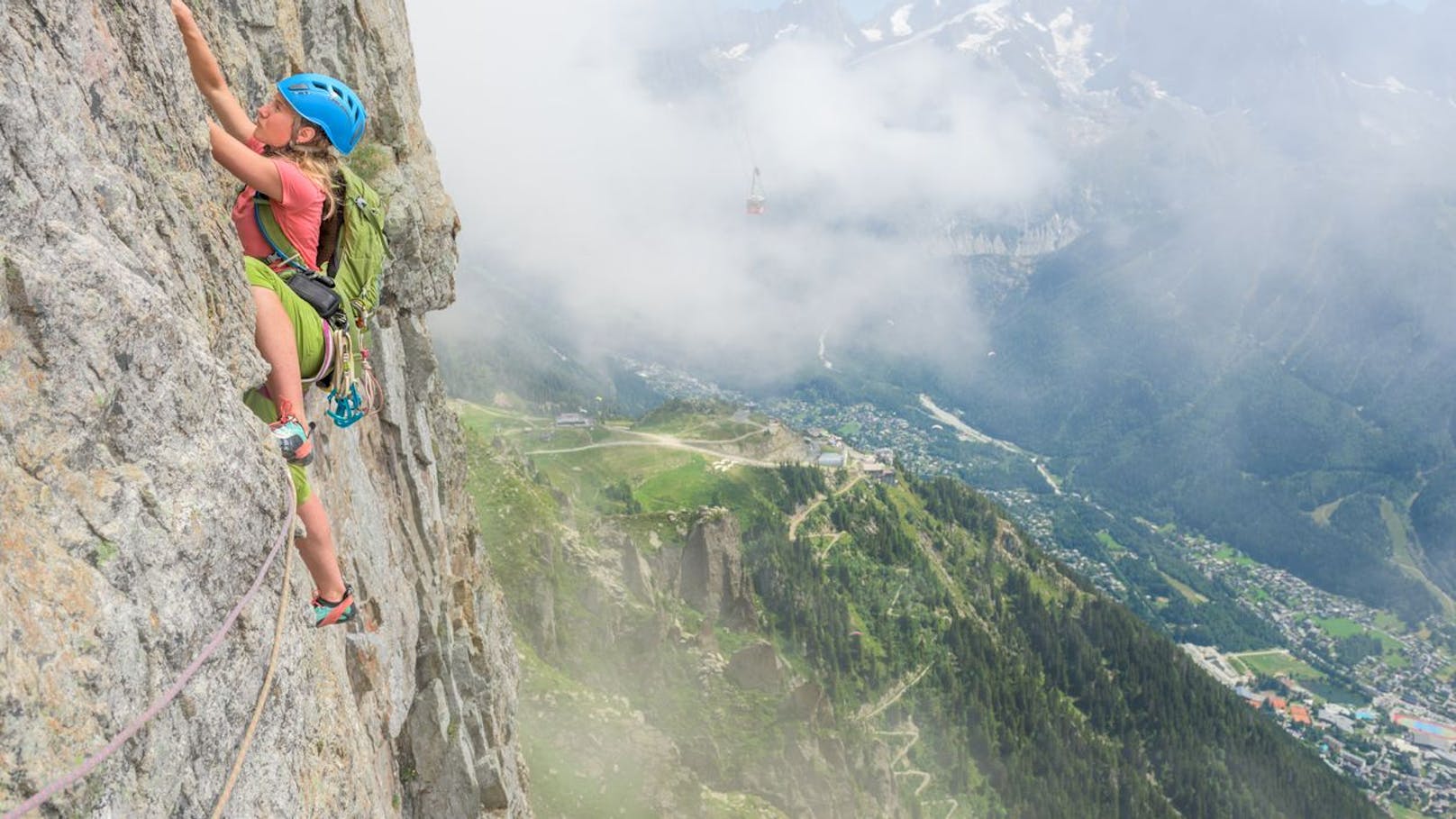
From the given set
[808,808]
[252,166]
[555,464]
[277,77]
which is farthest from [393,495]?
[555,464]

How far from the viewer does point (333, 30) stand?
21766 millimetres

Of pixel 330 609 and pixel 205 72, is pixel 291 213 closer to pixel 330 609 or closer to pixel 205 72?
pixel 205 72

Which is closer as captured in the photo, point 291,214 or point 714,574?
point 291,214

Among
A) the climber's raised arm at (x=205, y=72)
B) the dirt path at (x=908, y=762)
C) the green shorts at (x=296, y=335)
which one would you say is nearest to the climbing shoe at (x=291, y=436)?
the green shorts at (x=296, y=335)

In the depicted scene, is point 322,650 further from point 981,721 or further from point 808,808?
point 981,721

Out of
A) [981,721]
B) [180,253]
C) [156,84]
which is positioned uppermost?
[156,84]

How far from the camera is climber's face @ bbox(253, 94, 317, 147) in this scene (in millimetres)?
9109

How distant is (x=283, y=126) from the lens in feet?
30.0

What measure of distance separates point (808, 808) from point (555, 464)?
224 feet

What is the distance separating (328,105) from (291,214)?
4.07 ft

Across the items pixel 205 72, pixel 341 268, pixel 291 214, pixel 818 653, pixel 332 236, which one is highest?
pixel 205 72

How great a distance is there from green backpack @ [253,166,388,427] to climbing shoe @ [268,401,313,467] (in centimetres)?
113

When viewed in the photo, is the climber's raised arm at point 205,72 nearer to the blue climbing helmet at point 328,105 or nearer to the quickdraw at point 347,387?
the blue climbing helmet at point 328,105

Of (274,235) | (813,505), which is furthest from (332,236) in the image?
(813,505)
